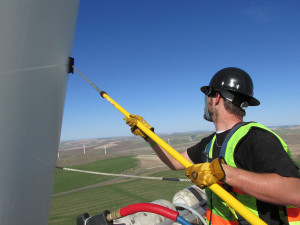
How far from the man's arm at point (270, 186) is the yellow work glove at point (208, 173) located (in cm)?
9

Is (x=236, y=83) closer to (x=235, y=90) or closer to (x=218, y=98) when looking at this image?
(x=235, y=90)

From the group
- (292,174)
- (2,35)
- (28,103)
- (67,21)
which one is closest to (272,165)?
(292,174)

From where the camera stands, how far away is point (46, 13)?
164 cm

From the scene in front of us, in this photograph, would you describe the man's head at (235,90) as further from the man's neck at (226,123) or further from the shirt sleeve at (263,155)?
the shirt sleeve at (263,155)

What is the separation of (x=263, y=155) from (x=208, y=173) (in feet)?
1.26

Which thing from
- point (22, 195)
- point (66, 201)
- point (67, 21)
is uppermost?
point (67, 21)

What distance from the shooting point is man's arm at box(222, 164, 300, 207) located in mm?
1308

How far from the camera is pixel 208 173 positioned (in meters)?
1.48

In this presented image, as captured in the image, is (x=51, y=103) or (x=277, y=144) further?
(x=51, y=103)

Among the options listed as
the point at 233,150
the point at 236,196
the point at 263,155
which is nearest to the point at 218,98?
the point at 233,150

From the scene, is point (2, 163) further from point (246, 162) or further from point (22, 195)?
point (246, 162)

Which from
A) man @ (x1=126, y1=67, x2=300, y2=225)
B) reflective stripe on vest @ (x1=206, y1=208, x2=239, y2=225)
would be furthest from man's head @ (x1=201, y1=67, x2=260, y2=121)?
reflective stripe on vest @ (x1=206, y1=208, x2=239, y2=225)

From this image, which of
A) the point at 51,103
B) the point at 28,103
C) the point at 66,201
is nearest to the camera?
the point at 28,103

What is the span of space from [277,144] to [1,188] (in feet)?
6.07
